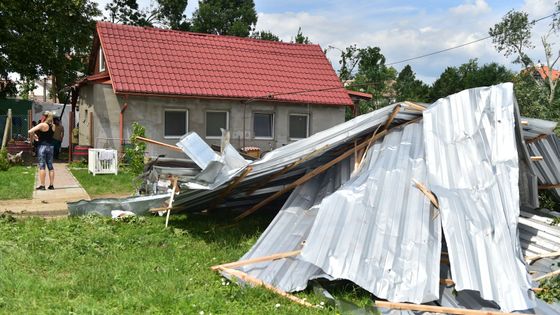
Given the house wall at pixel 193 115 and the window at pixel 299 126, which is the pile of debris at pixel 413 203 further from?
the window at pixel 299 126

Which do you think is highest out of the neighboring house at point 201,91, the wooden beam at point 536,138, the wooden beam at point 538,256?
the neighboring house at point 201,91

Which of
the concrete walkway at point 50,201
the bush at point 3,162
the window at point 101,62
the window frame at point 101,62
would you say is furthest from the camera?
the window at point 101,62

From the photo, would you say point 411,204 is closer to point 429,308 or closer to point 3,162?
point 429,308

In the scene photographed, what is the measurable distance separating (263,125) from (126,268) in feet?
40.7

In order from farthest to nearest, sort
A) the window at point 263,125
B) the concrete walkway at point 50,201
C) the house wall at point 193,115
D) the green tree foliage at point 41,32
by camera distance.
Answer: the green tree foliage at point 41,32 < the window at point 263,125 < the house wall at point 193,115 < the concrete walkway at point 50,201

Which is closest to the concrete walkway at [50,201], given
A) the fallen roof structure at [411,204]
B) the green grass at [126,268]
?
the green grass at [126,268]

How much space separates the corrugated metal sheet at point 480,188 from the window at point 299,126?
12.0 metres

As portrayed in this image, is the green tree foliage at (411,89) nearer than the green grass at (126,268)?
No

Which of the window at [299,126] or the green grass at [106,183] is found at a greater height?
the window at [299,126]

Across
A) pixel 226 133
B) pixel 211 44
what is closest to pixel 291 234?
pixel 226 133

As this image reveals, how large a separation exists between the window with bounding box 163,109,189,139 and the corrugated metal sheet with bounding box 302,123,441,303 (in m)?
11.3

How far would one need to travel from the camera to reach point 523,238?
5.59m

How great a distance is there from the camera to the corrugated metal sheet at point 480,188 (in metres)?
4.19

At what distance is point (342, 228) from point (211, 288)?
137 cm
